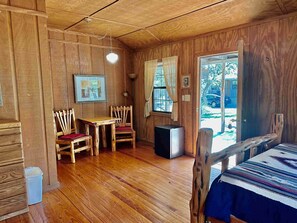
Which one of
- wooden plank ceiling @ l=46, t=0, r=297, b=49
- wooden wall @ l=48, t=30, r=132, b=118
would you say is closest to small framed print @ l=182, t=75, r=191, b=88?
wooden plank ceiling @ l=46, t=0, r=297, b=49

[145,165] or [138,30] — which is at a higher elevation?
[138,30]

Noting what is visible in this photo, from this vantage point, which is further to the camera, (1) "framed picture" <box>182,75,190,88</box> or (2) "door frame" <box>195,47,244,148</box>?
(1) "framed picture" <box>182,75,190,88</box>

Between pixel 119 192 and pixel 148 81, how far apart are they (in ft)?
9.38

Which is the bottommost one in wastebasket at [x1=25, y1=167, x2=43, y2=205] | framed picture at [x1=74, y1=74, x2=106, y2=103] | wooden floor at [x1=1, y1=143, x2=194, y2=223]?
wooden floor at [x1=1, y1=143, x2=194, y2=223]

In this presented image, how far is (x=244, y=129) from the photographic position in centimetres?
334

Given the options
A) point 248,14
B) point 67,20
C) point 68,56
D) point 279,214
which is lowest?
point 279,214

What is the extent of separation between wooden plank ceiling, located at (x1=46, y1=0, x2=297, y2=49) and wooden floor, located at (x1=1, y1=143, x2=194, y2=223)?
247 centimetres

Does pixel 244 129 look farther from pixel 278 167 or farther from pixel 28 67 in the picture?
pixel 28 67

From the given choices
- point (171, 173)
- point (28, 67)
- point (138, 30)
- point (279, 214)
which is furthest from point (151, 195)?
point (138, 30)

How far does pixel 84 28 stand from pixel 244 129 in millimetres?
3556

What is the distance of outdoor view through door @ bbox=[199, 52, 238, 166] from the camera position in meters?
5.22

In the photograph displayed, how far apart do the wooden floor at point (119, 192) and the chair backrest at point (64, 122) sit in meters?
0.62

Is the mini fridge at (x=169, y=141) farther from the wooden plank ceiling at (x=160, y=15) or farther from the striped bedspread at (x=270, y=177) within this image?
the striped bedspread at (x=270, y=177)

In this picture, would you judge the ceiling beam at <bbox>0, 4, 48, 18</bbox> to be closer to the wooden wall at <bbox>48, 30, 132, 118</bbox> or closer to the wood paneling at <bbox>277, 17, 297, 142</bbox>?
the wooden wall at <bbox>48, 30, 132, 118</bbox>
